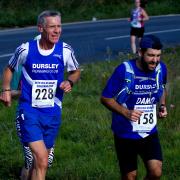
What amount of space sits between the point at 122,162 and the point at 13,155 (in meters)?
2.32

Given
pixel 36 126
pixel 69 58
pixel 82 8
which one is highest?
pixel 82 8

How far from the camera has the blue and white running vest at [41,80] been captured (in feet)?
23.2

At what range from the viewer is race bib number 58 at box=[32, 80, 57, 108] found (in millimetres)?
7090

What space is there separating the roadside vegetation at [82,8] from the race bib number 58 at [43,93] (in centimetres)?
2942

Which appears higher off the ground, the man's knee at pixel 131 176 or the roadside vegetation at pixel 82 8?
the roadside vegetation at pixel 82 8

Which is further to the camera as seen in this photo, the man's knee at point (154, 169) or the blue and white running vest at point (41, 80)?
the blue and white running vest at point (41, 80)

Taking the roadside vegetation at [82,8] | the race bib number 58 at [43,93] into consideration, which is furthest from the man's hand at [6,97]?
the roadside vegetation at [82,8]

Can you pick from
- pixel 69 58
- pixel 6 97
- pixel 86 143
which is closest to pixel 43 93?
pixel 6 97

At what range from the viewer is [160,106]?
6.99 m

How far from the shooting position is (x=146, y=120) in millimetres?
6836

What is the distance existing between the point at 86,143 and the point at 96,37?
16863 millimetres

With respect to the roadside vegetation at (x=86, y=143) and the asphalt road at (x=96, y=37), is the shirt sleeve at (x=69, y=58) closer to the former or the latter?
the roadside vegetation at (x=86, y=143)

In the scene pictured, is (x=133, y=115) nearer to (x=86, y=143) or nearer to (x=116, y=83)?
(x=116, y=83)

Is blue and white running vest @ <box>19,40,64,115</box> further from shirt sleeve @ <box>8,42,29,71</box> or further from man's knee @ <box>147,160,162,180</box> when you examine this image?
man's knee @ <box>147,160,162,180</box>
